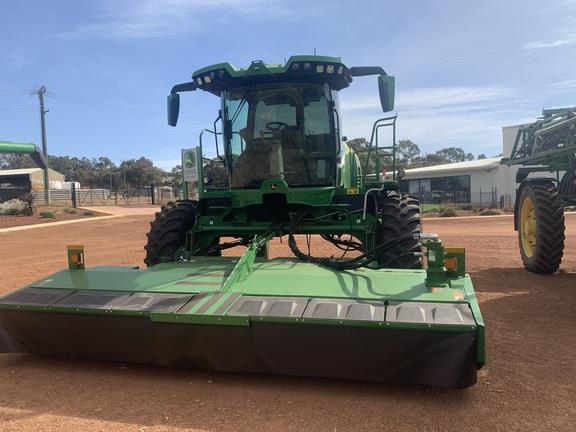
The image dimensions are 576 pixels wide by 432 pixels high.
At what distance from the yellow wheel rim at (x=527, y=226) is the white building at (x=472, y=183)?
27.1 metres

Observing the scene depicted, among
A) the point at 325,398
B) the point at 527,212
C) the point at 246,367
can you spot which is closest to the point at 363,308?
the point at 325,398

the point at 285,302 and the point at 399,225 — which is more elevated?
the point at 399,225

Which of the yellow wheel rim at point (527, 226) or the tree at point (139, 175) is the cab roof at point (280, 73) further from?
the tree at point (139, 175)

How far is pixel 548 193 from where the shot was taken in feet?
27.1

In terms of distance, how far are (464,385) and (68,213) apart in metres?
31.2

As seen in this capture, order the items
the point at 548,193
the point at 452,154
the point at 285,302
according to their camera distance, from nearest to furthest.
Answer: the point at 285,302 < the point at 548,193 < the point at 452,154

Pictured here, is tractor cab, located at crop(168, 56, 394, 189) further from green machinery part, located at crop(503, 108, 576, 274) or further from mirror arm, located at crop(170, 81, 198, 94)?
green machinery part, located at crop(503, 108, 576, 274)

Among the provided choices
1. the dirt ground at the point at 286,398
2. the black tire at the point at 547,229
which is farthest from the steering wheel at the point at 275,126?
the black tire at the point at 547,229

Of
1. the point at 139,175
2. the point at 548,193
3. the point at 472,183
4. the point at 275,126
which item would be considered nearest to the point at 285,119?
the point at 275,126

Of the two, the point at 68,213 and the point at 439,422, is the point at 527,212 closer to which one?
the point at 439,422

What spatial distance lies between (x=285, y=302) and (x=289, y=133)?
312 cm

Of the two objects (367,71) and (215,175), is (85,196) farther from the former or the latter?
(367,71)

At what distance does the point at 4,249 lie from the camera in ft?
45.9

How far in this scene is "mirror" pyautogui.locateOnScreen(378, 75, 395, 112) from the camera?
616 centimetres
